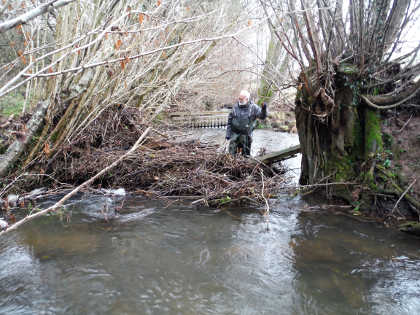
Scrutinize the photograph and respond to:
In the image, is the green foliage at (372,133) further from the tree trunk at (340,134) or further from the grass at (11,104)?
the grass at (11,104)

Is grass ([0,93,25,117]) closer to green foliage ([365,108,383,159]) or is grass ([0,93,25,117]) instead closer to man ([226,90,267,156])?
man ([226,90,267,156])

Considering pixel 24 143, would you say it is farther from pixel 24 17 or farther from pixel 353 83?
pixel 353 83

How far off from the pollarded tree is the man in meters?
1.37

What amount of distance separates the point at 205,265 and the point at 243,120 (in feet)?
14.0

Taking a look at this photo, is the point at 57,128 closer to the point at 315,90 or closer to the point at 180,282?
the point at 180,282

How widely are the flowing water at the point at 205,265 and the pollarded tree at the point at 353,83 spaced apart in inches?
37.1

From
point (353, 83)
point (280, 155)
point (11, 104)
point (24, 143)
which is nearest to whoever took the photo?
point (353, 83)

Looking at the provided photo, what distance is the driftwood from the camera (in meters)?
5.48

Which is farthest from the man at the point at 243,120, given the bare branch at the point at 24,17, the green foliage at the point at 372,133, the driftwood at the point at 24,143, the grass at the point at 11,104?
the grass at the point at 11,104

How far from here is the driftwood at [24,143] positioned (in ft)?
18.0

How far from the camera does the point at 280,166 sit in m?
7.61

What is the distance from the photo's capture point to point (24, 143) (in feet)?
18.7

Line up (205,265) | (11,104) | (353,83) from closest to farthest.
Result: (205,265)
(353,83)
(11,104)

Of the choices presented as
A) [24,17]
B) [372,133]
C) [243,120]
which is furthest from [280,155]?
[24,17]
